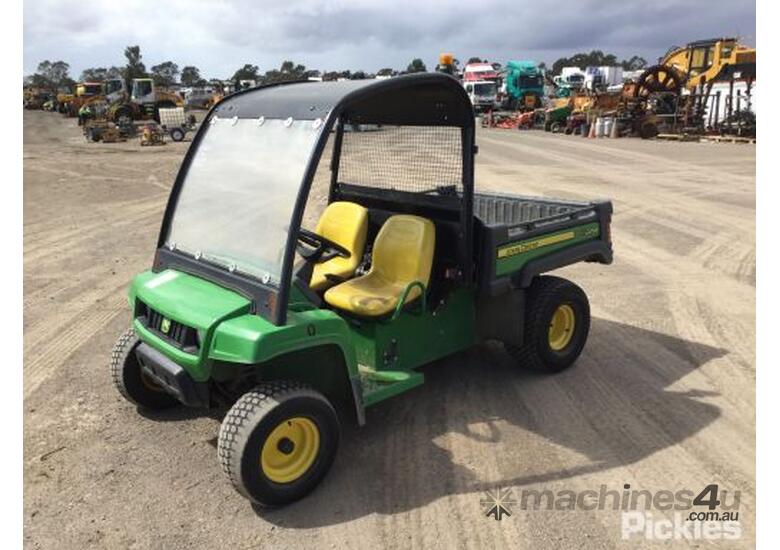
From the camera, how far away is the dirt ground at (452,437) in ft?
9.82

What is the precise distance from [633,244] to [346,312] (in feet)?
18.2

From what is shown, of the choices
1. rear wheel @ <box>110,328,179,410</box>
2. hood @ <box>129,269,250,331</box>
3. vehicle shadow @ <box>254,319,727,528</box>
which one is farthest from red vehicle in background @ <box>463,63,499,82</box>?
hood @ <box>129,269,250,331</box>

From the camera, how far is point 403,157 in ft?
13.8

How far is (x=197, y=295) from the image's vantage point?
3254 mm

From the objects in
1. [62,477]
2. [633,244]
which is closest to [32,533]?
[62,477]

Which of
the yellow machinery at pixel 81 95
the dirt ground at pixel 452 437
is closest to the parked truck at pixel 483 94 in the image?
the yellow machinery at pixel 81 95

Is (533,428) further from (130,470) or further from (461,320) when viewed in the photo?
(130,470)

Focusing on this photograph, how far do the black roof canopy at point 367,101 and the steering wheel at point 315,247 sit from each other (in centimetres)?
68

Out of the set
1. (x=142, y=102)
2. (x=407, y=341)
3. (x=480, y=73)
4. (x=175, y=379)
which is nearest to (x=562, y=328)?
(x=407, y=341)

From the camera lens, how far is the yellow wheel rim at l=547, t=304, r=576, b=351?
455cm

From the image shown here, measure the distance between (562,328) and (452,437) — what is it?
1.41 meters

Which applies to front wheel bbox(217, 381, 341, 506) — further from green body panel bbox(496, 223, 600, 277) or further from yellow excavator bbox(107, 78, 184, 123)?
yellow excavator bbox(107, 78, 184, 123)

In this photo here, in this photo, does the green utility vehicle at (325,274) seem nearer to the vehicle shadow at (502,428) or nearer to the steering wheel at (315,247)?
the steering wheel at (315,247)

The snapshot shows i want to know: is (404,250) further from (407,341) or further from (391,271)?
(407,341)
